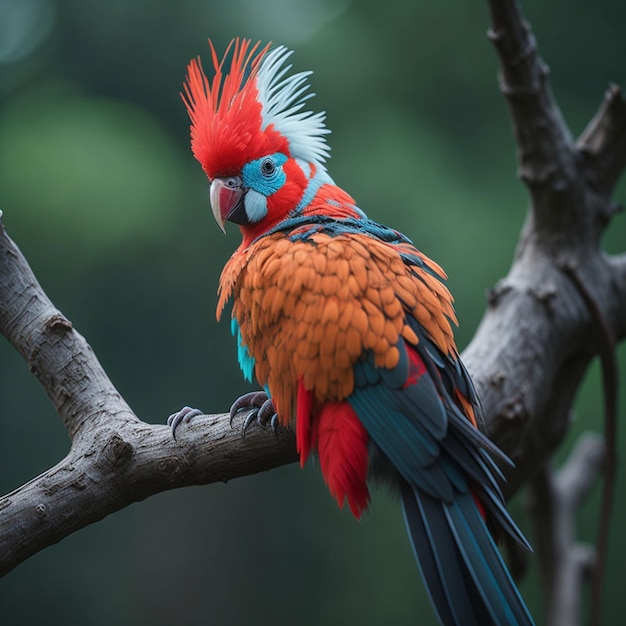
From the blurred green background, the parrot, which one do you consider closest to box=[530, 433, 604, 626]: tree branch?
the blurred green background

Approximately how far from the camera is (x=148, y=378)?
233 centimetres

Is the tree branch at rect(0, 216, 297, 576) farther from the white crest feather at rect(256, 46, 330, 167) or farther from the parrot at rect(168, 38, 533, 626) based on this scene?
the white crest feather at rect(256, 46, 330, 167)

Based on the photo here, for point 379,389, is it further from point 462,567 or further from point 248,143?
point 248,143

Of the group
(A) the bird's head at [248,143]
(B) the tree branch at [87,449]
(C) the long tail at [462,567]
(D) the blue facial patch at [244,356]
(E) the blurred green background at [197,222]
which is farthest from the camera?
(E) the blurred green background at [197,222]

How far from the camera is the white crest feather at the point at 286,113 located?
131 cm

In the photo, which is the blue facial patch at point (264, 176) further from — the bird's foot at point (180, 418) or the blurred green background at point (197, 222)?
the blurred green background at point (197, 222)

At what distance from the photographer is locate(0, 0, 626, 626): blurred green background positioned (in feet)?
7.45

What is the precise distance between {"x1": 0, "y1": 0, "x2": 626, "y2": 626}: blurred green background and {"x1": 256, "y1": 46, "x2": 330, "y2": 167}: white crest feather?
1.10m

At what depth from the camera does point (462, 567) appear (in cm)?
93

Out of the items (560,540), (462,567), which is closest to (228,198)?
(462,567)

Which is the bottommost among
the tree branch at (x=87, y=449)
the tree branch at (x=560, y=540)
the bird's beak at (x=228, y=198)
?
the tree branch at (x=560, y=540)

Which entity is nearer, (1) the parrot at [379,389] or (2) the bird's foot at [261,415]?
(1) the parrot at [379,389]

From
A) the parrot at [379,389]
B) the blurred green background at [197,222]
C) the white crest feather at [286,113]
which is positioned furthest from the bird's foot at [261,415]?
the blurred green background at [197,222]


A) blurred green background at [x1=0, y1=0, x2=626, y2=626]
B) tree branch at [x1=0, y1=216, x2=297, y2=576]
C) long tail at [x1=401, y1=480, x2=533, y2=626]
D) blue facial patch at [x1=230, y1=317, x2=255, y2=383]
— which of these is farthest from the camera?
blurred green background at [x1=0, y1=0, x2=626, y2=626]
